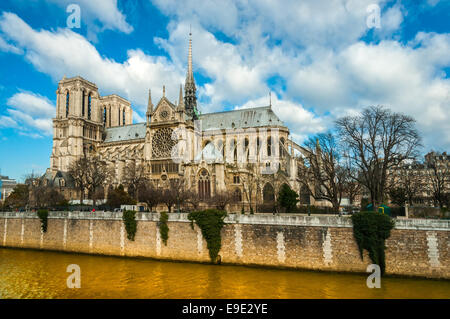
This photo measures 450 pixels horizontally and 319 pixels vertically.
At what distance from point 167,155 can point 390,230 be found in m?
38.3

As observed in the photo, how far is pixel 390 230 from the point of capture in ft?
55.5

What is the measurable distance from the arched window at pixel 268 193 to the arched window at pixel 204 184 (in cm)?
761

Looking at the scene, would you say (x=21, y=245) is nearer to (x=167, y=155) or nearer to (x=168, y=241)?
(x=168, y=241)

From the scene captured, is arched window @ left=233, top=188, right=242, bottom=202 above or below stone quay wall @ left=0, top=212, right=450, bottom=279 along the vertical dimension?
above

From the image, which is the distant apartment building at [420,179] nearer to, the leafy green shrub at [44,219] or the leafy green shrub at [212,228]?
the leafy green shrub at [212,228]

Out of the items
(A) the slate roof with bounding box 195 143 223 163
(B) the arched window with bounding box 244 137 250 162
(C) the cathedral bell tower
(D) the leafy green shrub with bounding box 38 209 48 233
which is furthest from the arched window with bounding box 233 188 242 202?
(C) the cathedral bell tower

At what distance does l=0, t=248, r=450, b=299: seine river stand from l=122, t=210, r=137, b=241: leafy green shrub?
247 cm

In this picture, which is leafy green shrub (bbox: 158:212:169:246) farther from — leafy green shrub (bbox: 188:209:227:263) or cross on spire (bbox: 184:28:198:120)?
cross on spire (bbox: 184:28:198:120)

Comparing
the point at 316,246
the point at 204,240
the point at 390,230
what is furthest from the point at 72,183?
the point at 390,230

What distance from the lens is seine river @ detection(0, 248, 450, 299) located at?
49.3 feet

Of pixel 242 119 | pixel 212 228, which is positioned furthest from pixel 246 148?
pixel 212 228

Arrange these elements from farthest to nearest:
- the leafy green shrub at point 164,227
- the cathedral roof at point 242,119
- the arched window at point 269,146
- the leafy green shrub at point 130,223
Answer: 1. the cathedral roof at point 242,119
2. the arched window at point 269,146
3. the leafy green shrub at point 130,223
4. the leafy green shrub at point 164,227

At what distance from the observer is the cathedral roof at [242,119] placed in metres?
50.8

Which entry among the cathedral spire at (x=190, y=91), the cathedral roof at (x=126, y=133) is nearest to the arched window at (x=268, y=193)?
the cathedral spire at (x=190, y=91)
